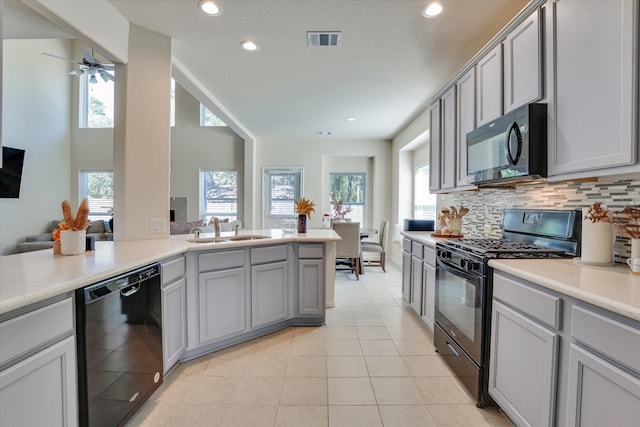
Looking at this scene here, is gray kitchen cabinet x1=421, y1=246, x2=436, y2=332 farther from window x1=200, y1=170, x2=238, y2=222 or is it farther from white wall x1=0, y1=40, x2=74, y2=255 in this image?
white wall x1=0, y1=40, x2=74, y2=255

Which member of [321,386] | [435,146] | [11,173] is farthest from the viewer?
[11,173]

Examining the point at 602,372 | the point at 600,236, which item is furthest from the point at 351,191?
the point at 602,372

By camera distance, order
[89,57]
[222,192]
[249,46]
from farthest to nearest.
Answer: [222,192] < [89,57] < [249,46]

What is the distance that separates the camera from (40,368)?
1.05 metres

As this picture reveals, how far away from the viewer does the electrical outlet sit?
254cm

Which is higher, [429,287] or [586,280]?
[586,280]

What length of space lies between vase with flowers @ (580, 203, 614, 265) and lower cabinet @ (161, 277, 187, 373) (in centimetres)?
245

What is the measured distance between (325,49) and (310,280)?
2.19 meters

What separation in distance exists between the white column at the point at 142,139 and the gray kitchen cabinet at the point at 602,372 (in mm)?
2792

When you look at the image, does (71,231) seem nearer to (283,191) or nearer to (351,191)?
(283,191)

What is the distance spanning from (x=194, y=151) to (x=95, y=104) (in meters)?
2.67

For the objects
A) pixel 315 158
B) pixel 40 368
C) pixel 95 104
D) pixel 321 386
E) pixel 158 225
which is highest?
pixel 95 104

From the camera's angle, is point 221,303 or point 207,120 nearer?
point 221,303

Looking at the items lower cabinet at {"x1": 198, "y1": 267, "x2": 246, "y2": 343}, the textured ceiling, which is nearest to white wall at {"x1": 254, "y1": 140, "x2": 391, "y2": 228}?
the textured ceiling
